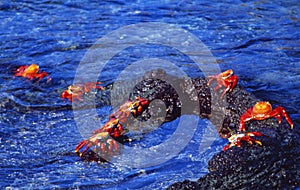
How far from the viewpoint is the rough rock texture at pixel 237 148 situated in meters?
5.63

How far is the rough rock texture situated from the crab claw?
725 millimetres

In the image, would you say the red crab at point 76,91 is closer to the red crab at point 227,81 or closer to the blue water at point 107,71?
the blue water at point 107,71

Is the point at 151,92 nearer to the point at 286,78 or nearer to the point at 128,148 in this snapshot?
the point at 128,148

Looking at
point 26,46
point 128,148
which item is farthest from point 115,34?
point 128,148

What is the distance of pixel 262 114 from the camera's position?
6195 mm

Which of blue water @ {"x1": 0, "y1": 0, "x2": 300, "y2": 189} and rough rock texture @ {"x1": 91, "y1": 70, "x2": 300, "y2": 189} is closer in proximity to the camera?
rough rock texture @ {"x1": 91, "y1": 70, "x2": 300, "y2": 189}

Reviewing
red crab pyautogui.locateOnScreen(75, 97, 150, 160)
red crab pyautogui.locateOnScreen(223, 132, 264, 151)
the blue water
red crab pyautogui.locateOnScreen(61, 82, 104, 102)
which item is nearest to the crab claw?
red crab pyautogui.locateOnScreen(75, 97, 150, 160)

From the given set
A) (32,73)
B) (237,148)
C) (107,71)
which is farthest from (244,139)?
(32,73)

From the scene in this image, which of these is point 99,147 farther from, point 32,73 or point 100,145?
point 32,73

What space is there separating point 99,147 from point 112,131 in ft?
1.19

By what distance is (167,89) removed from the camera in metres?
7.14

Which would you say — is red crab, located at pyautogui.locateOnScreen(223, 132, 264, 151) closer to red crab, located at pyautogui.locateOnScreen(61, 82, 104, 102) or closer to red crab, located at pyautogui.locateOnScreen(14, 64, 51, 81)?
red crab, located at pyautogui.locateOnScreen(61, 82, 104, 102)

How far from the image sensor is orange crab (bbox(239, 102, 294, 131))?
620cm

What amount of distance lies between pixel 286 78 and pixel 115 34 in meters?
4.04
